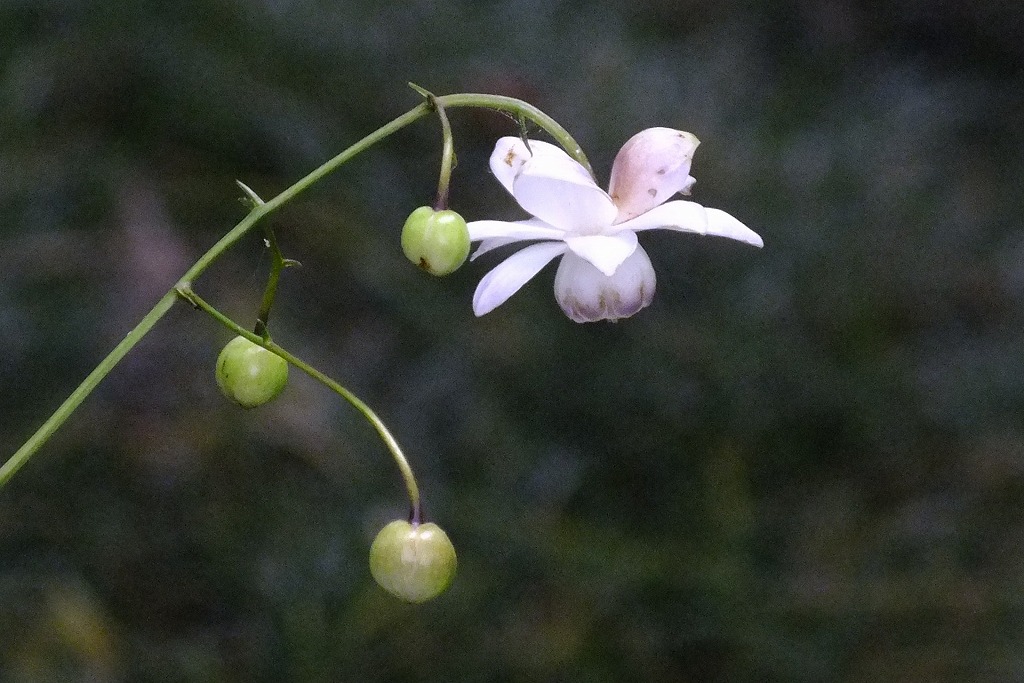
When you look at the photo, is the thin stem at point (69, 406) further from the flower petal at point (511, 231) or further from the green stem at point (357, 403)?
the flower petal at point (511, 231)

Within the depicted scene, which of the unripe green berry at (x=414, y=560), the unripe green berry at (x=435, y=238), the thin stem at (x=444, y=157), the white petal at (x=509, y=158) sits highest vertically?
the white petal at (x=509, y=158)

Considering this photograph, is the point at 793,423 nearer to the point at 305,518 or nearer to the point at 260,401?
the point at 305,518

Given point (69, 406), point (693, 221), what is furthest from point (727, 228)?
point (69, 406)

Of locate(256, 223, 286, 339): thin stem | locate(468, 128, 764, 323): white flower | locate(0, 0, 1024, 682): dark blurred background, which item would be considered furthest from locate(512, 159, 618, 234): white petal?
locate(0, 0, 1024, 682): dark blurred background

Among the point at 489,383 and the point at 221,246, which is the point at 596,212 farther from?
the point at 489,383

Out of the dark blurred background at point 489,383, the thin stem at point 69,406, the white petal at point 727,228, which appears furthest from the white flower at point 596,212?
the dark blurred background at point 489,383

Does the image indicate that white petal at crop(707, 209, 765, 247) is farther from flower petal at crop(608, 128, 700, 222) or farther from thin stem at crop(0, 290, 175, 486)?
thin stem at crop(0, 290, 175, 486)
